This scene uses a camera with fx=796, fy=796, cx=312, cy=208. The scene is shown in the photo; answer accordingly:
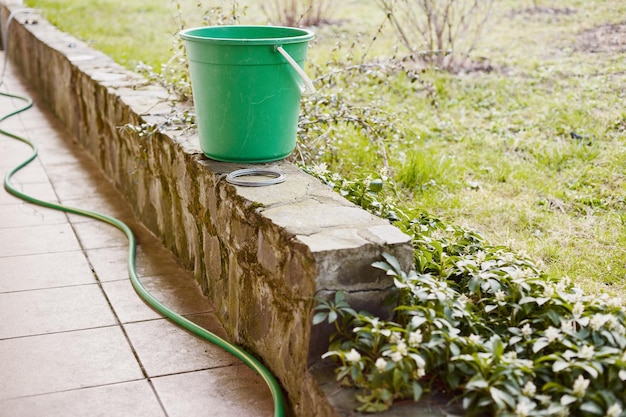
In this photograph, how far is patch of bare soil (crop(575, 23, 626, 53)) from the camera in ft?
18.7

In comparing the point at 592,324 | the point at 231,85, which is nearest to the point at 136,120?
the point at 231,85

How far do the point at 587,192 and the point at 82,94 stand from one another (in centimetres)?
302

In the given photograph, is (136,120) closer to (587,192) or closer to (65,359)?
(65,359)

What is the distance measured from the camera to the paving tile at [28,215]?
3785 millimetres

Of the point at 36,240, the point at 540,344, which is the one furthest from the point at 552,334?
the point at 36,240

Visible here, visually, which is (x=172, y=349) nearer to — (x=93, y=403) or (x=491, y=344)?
(x=93, y=403)

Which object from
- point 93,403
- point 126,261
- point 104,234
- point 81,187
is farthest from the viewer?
point 81,187

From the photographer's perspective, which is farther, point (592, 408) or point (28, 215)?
point (28, 215)

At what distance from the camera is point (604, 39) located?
5.93 meters

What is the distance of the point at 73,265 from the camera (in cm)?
330

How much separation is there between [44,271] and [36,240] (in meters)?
0.37

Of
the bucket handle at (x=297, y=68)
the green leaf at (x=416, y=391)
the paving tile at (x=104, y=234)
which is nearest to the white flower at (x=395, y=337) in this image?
the green leaf at (x=416, y=391)

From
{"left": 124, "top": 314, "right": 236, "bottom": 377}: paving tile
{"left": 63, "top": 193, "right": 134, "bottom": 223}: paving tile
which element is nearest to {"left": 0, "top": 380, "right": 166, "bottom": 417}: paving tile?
{"left": 124, "top": 314, "right": 236, "bottom": 377}: paving tile

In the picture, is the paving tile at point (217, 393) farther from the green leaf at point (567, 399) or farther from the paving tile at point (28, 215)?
the paving tile at point (28, 215)
